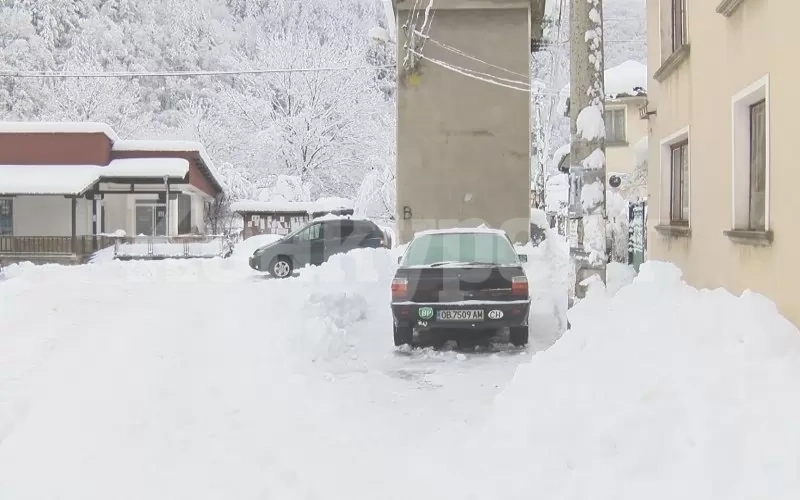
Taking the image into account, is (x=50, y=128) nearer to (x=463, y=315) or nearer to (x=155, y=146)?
(x=155, y=146)

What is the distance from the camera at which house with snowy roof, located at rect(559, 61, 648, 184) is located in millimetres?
25312

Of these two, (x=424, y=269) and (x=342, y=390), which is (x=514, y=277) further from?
(x=342, y=390)

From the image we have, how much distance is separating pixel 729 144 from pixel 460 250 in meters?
3.64

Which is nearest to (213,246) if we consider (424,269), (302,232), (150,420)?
(302,232)

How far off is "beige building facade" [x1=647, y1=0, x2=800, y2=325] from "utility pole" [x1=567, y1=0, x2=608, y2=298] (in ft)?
3.52

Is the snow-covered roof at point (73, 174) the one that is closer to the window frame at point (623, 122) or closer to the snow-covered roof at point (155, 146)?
the snow-covered roof at point (155, 146)

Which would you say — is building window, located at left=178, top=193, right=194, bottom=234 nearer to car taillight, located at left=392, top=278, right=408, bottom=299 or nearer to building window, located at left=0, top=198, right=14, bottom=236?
building window, located at left=0, top=198, right=14, bottom=236

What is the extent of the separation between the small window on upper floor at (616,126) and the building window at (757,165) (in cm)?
2075

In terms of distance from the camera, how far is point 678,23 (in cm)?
949

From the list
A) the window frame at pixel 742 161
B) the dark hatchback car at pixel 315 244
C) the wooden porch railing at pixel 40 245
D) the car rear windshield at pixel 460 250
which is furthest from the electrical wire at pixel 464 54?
the wooden porch railing at pixel 40 245

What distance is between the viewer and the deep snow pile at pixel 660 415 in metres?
3.40

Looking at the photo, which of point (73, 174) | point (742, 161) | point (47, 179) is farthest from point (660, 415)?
point (73, 174)

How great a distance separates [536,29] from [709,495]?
20456 millimetres

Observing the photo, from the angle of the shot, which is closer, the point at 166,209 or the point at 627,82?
the point at 627,82
